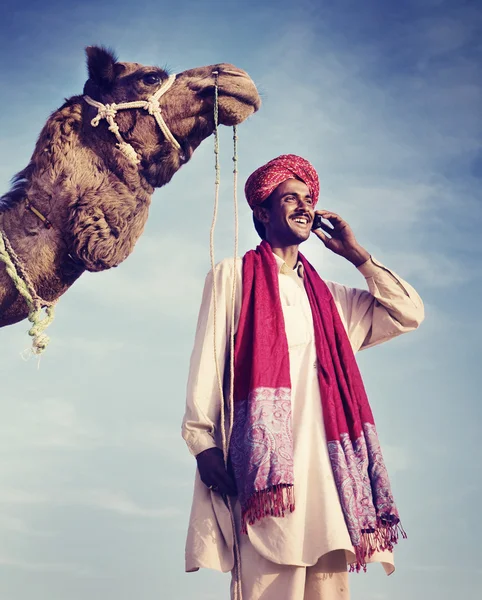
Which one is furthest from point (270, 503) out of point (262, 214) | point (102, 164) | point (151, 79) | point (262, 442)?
point (151, 79)

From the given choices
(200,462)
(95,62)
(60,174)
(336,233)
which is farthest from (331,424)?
(95,62)

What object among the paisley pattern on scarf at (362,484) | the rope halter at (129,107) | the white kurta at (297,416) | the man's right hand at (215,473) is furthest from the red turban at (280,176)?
the man's right hand at (215,473)

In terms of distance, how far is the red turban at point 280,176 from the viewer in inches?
159

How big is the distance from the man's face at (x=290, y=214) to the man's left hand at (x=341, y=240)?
0.34 ft

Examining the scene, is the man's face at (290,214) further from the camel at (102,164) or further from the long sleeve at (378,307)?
the camel at (102,164)

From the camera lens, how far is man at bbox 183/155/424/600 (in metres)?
3.10

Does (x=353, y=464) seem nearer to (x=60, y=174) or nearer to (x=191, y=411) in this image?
(x=191, y=411)

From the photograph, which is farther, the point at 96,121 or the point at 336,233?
the point at 336,233

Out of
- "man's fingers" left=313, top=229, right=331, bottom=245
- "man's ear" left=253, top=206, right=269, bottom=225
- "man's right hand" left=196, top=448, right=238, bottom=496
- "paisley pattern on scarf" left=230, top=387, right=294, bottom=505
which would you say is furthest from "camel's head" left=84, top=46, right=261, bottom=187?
"man's right hand" left=196, top=448, right=238, bottom=496

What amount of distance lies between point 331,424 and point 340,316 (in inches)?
29.1

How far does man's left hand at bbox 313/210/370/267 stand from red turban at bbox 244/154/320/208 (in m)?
0.15

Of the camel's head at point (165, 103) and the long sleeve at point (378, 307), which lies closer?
the camel's head at point (165, 103)

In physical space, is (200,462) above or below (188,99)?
below

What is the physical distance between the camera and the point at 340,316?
12.9 ft
